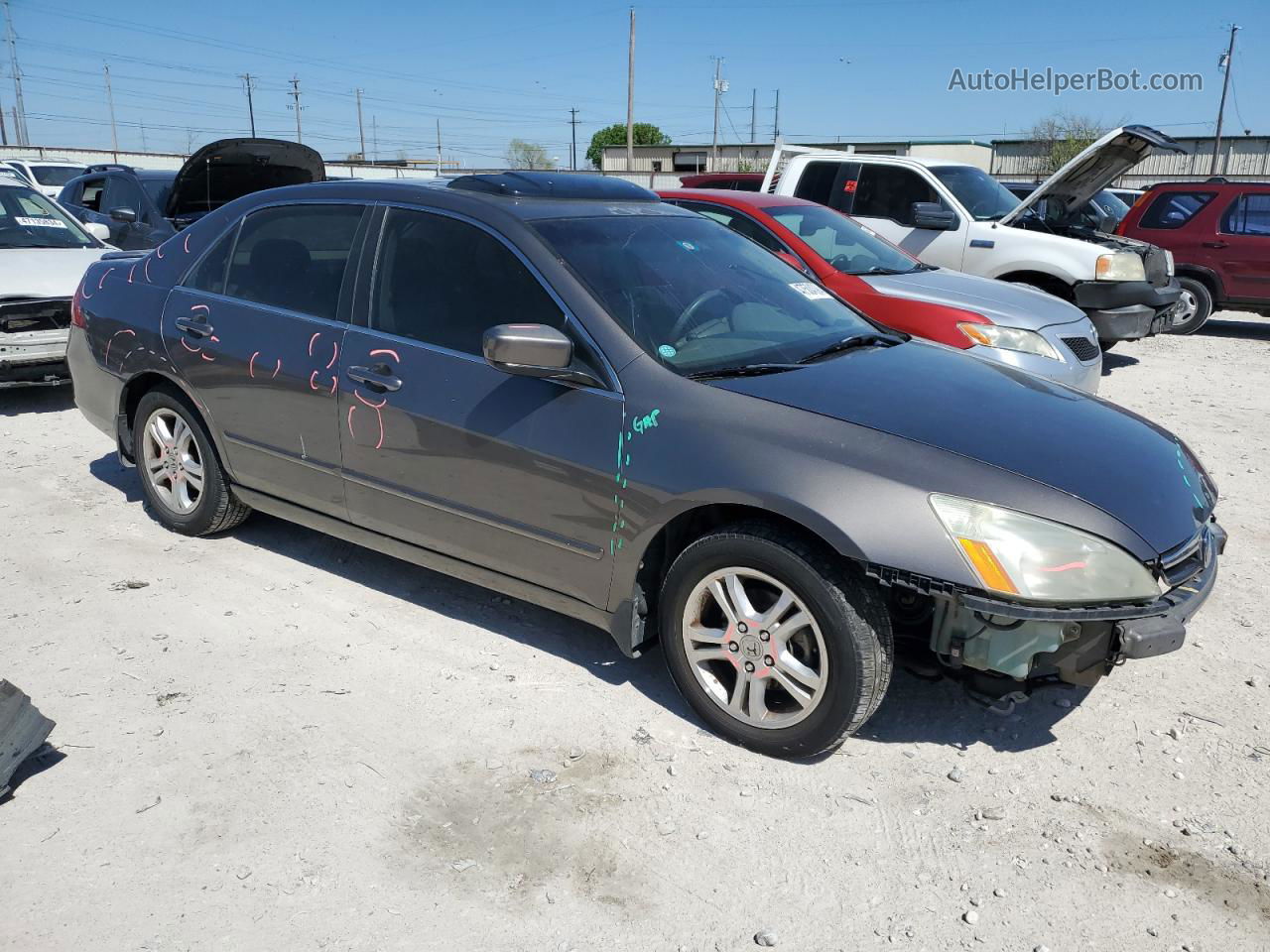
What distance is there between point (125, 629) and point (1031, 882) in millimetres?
3461

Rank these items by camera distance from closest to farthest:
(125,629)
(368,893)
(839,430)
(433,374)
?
(368,893) → (839,430) → (433,374) → (125,629)

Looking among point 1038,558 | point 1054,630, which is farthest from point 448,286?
point 1054,630

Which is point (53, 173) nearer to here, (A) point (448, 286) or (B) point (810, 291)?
(A) point (448, 286)

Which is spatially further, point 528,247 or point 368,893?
point 528,247

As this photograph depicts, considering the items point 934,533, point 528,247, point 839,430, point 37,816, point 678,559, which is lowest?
point 37,816

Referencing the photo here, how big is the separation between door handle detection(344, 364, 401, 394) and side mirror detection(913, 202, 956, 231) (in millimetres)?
6397

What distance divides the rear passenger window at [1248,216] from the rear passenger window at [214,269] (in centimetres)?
1203

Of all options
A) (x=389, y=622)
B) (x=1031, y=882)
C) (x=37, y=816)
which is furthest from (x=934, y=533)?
(x=37, y=816)

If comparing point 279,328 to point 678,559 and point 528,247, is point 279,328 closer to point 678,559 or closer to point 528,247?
point 528,247

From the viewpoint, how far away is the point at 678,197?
7.35 metres

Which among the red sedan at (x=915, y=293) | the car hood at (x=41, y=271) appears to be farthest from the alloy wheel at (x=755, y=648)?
the car hood at (x=41, y=271)

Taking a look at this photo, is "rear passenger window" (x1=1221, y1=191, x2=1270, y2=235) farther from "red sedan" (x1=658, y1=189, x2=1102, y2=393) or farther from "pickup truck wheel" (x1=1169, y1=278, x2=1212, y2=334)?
"red sedan" (x1=658, y1=189, x2=1102, y2=393)

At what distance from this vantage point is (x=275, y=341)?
425cm

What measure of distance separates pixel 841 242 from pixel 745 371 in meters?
4.31
